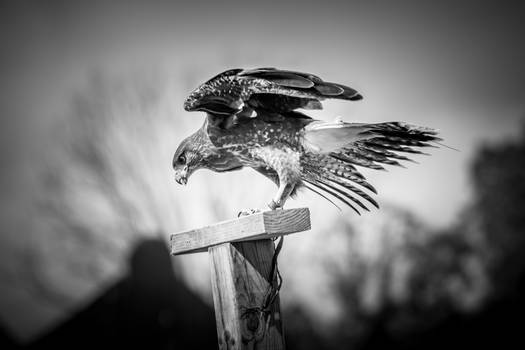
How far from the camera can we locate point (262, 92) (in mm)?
1391

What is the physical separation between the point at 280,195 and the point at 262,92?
385 millimetres

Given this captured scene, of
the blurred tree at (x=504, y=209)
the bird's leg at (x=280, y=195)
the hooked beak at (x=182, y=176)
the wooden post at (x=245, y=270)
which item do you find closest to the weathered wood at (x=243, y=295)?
the wooden post at (x=245, y=270)

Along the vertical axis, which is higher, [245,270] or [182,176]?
[182,176]

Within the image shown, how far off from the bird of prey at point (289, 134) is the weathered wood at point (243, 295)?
0.21 meters

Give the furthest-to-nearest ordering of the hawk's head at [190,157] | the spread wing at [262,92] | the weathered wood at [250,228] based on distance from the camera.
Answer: the hawk's head at [190,157] < the spread wing at [262,92] < the weathered wood at [250,228]

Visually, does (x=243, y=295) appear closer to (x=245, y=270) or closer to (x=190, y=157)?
(x=245, y=270)

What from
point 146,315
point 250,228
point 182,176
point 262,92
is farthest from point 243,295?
point 146,315

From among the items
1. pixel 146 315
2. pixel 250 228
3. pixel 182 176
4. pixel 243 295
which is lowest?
pixel 146 315

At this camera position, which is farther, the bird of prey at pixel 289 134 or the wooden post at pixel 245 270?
the bird of prey at pixel 289 134

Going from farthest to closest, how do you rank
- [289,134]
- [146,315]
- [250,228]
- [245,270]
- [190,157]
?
1. [146,315]
2. [190,157]
3. [289,134]
4. [245,270]
5. [250,228]

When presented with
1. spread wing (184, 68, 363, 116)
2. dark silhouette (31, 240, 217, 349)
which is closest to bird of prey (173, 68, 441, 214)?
spread wing (184, 68, 363, 116)

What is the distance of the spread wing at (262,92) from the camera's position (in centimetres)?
136

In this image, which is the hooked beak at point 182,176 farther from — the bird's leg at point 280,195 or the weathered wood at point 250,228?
the bird's leg at point 280,195

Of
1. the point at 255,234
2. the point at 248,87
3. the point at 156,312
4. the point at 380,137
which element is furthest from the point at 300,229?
the point at 156,312
